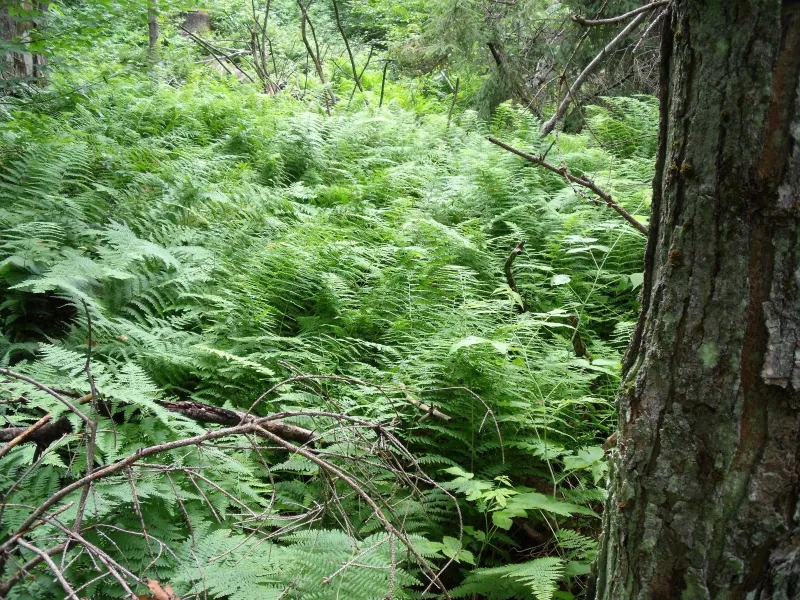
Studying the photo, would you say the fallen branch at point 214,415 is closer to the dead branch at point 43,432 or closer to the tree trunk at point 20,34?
the dead branch at point 43,432

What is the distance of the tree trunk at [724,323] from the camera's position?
4.14ft

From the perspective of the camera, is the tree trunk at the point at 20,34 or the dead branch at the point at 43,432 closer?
the dead branch at the point at 43,432

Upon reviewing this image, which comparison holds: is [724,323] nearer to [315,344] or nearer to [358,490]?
[358,490]

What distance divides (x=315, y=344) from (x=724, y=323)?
223cm

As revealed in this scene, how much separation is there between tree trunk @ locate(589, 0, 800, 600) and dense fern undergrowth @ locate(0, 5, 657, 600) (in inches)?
24.7

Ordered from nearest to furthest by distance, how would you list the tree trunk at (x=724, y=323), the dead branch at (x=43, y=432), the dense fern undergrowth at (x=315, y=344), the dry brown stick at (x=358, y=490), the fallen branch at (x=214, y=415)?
the tree trunk at (x=724, y=323) < the dry brown stick at (x=358, y=490) < the dense fern undergrowth at (x=315, y=344) < the dead branch at (x=43, y=432) < the fallen branch at (x=214, y=415)

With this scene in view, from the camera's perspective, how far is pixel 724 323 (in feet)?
4.36

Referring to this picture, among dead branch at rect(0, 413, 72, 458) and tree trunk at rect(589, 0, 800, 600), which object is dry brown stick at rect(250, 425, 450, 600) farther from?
dead branch at rect(0, 413, 72, 458)

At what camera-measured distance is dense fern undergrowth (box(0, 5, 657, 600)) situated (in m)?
2.00

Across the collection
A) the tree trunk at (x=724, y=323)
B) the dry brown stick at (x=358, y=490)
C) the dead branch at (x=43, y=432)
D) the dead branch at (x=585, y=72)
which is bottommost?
the dead branch at (x=43, y=432)

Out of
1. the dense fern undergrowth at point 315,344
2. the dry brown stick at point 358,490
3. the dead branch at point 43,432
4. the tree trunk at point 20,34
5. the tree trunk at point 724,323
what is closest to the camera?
the tree trunk at point 724,323

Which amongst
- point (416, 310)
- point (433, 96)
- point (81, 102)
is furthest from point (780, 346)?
point (433, 96)

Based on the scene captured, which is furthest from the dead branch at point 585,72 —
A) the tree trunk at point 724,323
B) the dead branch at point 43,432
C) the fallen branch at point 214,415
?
the dead branch at point 43,432

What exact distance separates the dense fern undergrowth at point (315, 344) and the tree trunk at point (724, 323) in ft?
2.06
